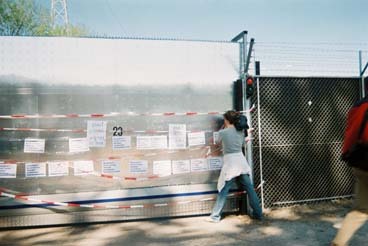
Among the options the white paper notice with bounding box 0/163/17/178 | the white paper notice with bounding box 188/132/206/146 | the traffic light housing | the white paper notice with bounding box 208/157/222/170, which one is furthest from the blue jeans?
the white paper notice with bounding box 0/163/17/178

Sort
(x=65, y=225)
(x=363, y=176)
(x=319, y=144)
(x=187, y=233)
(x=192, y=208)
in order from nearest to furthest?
1. (x=363, y=176)
2. (x=187, y=233)
3. (x=65, y=225)
4. (x=192, y=208)
5. (x=319, y=144)

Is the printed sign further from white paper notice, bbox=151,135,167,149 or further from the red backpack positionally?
the red backpack

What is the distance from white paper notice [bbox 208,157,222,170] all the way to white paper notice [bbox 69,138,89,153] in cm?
217

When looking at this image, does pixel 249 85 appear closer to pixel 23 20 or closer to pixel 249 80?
pixel 249 80

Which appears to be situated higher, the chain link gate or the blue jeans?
the chain link gate

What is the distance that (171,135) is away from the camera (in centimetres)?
616

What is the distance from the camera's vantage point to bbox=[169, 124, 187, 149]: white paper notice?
6.16m

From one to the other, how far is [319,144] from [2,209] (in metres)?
5.78

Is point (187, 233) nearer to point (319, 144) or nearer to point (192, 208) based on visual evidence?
point (192, 208)

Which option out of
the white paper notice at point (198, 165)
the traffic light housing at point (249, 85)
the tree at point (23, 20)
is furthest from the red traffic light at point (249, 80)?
the tree at point (23, 20)

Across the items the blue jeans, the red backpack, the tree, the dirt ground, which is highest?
the tree

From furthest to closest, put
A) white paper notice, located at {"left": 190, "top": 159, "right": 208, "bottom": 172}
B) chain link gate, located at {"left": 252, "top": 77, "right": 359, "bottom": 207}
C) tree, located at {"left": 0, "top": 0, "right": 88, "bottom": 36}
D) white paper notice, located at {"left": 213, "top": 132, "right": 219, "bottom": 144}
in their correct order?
tree, located at {"left": 0, "top": 0, "right": 88, "bottom": 36} < chain link gate, located at {"left": 252, "top": 77, "right": 359, "bottom": 207} < white paper notice, located at {"left": 213, "top": 132, "right": 219, "bottom": 144} < white paper notice, located at {"left": 190, "top": 159, "right": 208, "bottom": 172}

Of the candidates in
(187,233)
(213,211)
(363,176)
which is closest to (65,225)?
(187,233)

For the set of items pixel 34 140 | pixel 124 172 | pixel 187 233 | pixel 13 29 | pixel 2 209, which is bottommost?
pixel 187 233
